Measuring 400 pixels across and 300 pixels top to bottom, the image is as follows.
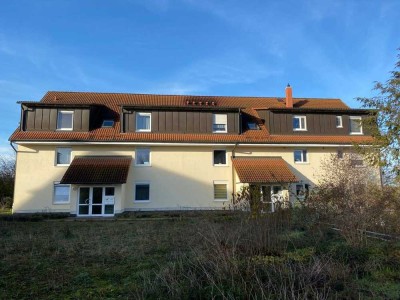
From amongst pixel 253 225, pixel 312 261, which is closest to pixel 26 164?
pixel 253 225

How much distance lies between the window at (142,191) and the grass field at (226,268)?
53.3 feet

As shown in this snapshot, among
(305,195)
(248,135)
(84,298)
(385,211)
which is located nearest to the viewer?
(84,298)

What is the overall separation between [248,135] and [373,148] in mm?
14530

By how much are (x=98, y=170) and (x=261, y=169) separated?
37.9 feet

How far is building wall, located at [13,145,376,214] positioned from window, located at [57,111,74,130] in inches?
74.3

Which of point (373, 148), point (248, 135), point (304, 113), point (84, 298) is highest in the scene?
point (304, 113)

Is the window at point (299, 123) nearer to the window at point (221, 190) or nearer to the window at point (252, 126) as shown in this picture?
the window at point (252, 126)

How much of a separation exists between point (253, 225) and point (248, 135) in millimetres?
20789

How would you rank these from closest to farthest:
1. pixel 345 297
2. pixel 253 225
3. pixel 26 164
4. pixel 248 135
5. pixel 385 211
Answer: pixel 345 297 → pixel 253 225 → pixel 385 211 → pixel 26 164 → pixel 248 135

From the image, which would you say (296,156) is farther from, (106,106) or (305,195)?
(305,195)

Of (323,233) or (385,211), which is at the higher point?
(385,211)

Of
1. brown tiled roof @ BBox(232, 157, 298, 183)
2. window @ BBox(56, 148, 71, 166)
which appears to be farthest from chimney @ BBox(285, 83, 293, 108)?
window @ BBox(56, 148, 71, 166)

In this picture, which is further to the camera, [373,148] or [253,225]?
[373,148]

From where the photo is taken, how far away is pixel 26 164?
2527cm
